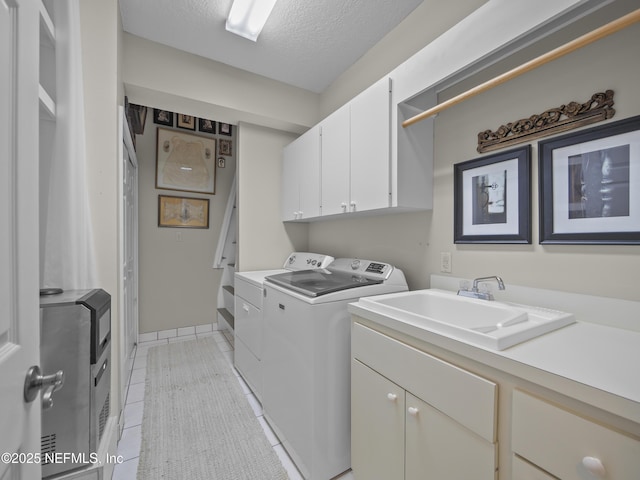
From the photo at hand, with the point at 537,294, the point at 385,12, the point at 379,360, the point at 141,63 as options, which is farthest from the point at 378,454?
the point at 141,63

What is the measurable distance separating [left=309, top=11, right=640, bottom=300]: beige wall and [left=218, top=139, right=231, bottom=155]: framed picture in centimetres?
251

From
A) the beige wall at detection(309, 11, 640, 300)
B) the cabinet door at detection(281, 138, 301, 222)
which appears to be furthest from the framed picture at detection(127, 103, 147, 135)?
the beige wall at detection(309, 11, 640, 300)

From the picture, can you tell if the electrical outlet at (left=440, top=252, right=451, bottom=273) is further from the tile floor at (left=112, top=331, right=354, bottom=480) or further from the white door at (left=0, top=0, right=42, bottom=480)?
the white door at (left=0, top=0, right=42, bottom=480)

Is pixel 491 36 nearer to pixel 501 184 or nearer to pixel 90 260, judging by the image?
pixel 501 184

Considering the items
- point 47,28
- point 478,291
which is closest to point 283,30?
point 47,28

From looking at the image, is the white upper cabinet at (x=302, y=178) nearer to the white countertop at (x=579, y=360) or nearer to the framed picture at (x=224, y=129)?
the framed picture at (x=224, y=129)

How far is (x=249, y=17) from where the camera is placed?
184 cm

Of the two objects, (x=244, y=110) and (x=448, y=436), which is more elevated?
(x=244, y=110)

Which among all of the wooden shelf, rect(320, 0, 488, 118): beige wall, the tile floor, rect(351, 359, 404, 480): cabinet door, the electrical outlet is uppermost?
rect(320, 0, 488, 118): beige wall

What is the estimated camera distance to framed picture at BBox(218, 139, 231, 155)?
11.9 feet

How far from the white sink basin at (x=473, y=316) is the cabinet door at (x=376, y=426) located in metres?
0.30

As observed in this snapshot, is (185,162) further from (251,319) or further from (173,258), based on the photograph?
(251,319)

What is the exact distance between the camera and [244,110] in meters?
2.42

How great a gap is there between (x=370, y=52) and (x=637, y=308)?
2.24 meters
